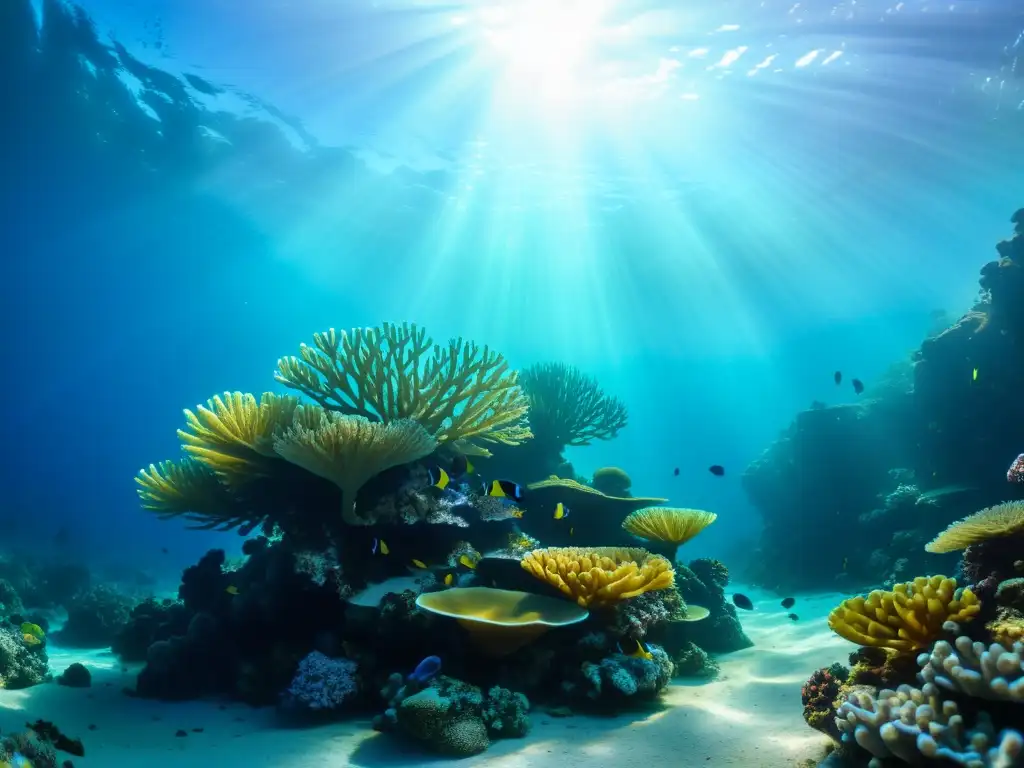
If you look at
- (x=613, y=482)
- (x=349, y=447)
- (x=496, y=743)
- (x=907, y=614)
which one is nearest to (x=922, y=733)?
(x=907, y=614)

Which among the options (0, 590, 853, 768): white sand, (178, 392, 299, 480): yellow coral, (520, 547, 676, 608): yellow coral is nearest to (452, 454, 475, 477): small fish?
(520, 547, 676, 608): yellow coral

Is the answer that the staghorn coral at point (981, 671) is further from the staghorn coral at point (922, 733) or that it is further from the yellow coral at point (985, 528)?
the yellow coral at point (985, 528)

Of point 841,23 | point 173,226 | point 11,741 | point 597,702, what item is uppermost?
point 173,226

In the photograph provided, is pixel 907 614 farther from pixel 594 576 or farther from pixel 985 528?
pixel 594 576

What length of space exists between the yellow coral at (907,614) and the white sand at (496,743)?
86 cm

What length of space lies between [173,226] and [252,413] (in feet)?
115

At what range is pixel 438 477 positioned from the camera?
5.82 m

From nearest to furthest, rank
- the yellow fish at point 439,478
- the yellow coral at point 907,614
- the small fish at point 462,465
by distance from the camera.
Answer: the yellow coral at point 907,614, the yellow fish at point 439,478, the small fish at point 462,465

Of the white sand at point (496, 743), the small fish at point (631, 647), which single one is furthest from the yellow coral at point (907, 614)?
the small fish at point (631, 647)

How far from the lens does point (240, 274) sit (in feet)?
143

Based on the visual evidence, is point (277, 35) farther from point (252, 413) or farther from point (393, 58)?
point (252, 413)

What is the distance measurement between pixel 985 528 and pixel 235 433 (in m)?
6.60

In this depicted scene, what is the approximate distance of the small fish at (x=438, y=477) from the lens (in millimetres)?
5680

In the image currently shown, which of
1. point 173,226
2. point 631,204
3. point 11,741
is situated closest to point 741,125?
point 631,204
